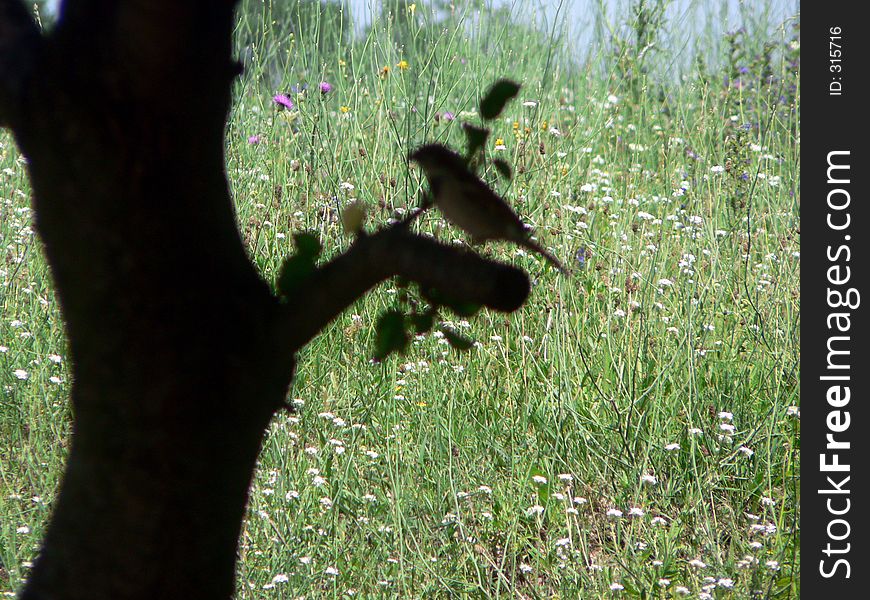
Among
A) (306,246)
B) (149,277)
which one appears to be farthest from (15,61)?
(306,246)

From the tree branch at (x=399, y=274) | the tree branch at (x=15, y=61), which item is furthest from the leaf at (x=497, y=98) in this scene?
the tree branch at (x=15, y=61)

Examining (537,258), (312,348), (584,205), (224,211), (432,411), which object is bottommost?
(224,211)

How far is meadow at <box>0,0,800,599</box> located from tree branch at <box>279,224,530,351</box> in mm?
1531

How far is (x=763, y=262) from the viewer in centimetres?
395

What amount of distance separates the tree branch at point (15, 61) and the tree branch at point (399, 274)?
1.16ft

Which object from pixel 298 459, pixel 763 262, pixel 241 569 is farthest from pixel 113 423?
pixel 763 262

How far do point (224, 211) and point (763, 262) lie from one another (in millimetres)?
3331

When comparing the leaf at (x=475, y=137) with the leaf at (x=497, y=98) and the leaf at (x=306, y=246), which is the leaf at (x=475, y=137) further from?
the leaf at (x=306, y=246)

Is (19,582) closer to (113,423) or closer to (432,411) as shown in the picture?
(432,411)

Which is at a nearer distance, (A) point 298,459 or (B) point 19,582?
(B) point 19,582

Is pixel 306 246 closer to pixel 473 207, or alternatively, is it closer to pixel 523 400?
pixel 473 207

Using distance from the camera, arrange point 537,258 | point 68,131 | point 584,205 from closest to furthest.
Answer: point 68,131 < point 537,258 < point 584,205

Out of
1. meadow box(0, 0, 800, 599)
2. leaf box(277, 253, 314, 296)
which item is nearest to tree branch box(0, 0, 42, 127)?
leaf box(277, 253, 314, 296)

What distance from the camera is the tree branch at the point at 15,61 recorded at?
98cm
